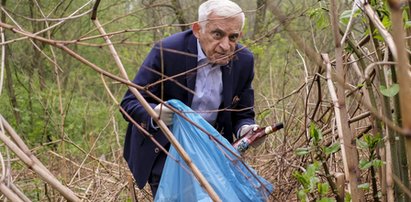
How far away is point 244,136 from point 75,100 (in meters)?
8.30

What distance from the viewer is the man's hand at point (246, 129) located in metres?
3.33

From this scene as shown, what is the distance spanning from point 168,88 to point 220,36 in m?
0.36

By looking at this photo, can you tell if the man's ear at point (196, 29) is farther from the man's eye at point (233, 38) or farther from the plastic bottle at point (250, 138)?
the plastic bottle at point (250, 138)

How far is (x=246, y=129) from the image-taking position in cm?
344

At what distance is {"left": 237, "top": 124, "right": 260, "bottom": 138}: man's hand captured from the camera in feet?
10.9

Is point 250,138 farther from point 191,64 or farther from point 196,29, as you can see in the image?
point 196,29

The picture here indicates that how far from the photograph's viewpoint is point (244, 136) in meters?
3.32

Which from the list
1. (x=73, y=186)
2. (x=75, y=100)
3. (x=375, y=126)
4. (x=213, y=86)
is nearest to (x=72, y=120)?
(x=75, y=100)

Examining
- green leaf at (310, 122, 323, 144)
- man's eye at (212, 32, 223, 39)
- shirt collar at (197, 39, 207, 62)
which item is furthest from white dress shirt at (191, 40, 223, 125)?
green leaf at (310, 122, 323, 144)

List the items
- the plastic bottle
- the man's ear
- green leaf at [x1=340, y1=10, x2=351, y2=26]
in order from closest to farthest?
green leaf at [x1=340, y1=10, x2=351, y2=26]
the plastic bottle
the man's ear

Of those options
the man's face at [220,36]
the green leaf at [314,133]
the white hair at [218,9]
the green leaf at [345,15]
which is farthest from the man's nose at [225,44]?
the green leaf at [345,15]

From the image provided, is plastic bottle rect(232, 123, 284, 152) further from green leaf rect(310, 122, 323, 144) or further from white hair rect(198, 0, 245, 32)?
green leaf rect(310, 122, 323, 144)

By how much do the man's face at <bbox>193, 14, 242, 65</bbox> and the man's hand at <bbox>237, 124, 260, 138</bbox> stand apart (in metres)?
0.36

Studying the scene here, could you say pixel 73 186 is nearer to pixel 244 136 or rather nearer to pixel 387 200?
pixel 244 136
